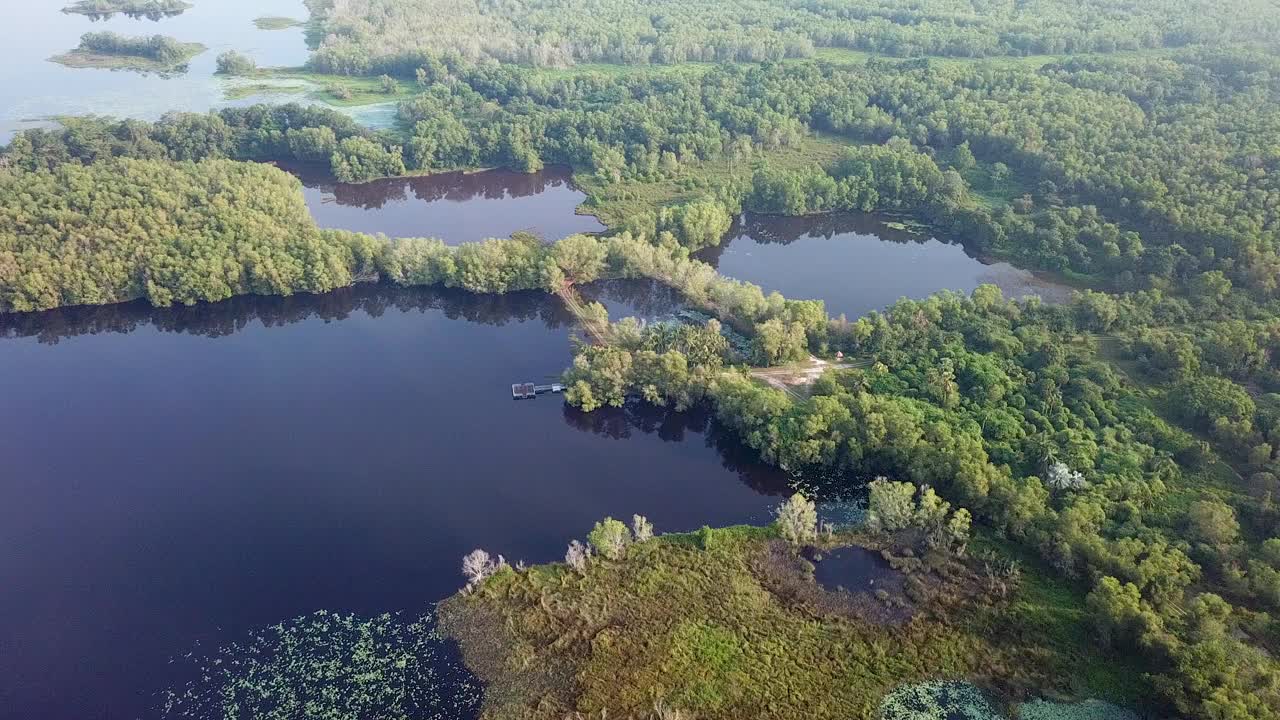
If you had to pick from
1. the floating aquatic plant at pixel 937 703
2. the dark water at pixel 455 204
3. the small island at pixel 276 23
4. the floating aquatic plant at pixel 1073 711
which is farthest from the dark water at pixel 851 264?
the small island at pixel 276 23

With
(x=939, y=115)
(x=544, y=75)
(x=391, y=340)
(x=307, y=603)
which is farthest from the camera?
(x=544, y=75)

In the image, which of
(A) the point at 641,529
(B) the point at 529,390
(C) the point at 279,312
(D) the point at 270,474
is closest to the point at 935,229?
(B) the point at 529,390

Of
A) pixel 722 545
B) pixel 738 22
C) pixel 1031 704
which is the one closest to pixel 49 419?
pixel 722 545

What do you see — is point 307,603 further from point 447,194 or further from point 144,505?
point 447,194

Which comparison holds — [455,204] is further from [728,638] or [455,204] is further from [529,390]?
[728,638]

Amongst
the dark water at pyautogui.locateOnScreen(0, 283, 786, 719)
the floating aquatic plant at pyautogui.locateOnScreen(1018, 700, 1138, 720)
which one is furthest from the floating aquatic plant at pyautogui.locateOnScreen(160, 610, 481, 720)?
the floating aquatic plant at pyautogui.locateOnScreen(1018, 700, 1138, 720)

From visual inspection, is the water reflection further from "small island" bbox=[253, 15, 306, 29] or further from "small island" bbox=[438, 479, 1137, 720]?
"small island" bbox=[253, 15, 306, 29]
